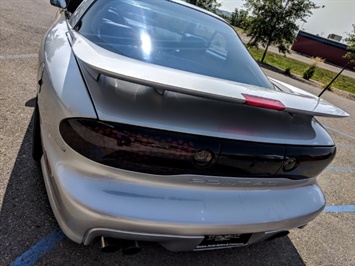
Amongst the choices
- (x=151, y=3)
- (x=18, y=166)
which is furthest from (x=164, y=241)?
→ (x=151, y=3)

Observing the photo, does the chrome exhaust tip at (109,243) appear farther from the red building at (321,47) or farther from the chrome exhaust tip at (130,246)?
the red building at (321,47)

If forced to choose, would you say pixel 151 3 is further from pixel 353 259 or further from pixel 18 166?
pixel 353 259

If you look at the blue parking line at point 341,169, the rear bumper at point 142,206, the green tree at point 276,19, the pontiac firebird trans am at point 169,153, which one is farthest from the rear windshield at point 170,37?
the green tree at point 276,19

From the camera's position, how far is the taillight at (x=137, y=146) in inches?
A: 48.3

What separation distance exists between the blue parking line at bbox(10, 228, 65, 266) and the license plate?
0.87m

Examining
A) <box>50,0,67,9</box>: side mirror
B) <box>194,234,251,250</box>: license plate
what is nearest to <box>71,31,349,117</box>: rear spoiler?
<box>194,234,251,250</box>: license plate

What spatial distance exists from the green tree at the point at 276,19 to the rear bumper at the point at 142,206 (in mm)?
15178

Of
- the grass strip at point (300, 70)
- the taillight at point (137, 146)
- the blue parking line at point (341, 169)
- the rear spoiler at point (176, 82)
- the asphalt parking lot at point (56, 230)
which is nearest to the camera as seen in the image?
the rear spoiler at point (176, 82)

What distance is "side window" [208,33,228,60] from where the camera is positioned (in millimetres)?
2246

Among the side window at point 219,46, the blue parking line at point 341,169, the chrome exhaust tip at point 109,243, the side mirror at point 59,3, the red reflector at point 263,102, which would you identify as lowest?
the blue parking line at point 341,169

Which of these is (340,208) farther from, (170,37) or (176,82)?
(176,82)

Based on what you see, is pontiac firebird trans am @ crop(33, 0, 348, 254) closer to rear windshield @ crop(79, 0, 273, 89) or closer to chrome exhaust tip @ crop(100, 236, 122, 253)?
chrome exhaust tip @ crop(100, 236, 122, 253)

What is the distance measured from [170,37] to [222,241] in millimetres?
1488

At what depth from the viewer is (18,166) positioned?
83.7 inches
